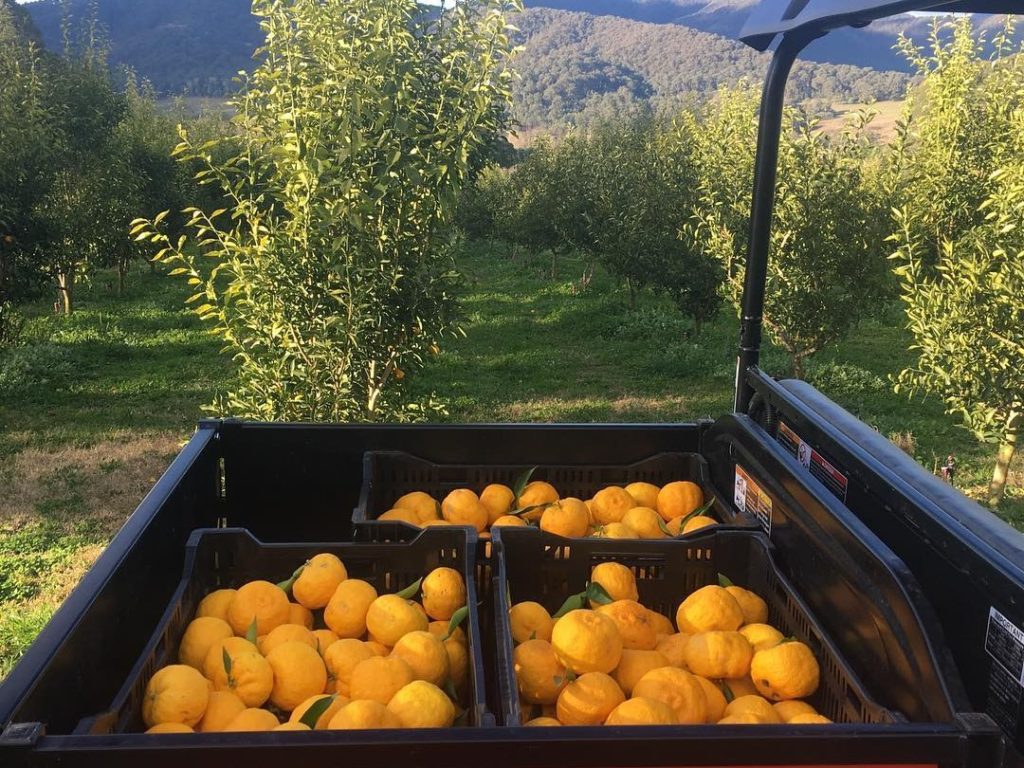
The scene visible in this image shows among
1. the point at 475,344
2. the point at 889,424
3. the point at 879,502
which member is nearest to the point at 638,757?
the point at 879,502

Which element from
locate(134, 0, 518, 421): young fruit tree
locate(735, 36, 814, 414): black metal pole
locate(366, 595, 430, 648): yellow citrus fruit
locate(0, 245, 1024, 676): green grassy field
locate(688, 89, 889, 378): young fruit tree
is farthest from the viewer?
locate(688, 89, 889, 378): young fruit tree

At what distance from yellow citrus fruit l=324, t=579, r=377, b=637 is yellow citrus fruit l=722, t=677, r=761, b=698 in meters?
0.75

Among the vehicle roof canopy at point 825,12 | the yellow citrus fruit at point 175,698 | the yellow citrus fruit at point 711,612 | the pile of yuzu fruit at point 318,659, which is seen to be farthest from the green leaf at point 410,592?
the vehicle roof canopy at point 825,12

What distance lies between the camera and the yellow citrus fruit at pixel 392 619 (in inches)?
70.1

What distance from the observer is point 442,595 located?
187 cm

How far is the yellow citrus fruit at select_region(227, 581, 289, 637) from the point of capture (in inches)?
72.4

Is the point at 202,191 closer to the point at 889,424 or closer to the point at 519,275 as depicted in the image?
the point at 519,275

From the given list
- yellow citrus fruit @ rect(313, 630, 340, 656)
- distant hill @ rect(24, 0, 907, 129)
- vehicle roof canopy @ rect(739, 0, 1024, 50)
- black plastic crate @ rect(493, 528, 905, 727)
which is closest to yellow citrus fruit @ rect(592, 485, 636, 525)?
black plastic crate @ rect(493, 528, 905, 727)

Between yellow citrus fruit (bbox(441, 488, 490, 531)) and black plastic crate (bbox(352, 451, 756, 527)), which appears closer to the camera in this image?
yellow citrus fruit (bbox(441, 488, 490, 531))

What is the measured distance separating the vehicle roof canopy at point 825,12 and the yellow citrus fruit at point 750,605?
→ 1.20m

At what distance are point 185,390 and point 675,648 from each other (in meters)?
10.0

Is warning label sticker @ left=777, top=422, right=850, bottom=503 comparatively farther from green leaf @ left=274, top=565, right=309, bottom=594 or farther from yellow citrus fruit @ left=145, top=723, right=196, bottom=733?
yellow citrus fruit @ left=145, top=723, right=196, bottom=733

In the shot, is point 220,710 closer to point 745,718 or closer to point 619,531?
point 745,718

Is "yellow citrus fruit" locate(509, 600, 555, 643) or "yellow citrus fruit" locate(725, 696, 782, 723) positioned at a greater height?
"yellow citrus fruit" locate(509, 600, 555, 643)
